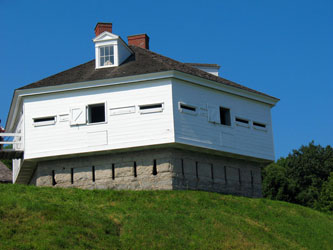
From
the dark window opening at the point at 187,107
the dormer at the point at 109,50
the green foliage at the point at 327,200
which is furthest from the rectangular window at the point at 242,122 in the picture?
the green foliage at the point at 327,200

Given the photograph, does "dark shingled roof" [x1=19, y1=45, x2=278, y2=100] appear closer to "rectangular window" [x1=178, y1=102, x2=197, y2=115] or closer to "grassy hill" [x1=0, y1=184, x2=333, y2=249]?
"rectangular window" [x1=178, y1=102, x2=197, y2=115]

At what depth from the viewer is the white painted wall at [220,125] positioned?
28.3 metres

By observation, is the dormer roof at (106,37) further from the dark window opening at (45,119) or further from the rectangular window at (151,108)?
the dark window opening at (45,119)

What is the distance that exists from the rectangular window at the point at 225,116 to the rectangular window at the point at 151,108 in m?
4.03

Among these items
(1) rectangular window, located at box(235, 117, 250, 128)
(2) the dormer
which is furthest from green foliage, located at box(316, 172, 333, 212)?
(2) the dormer

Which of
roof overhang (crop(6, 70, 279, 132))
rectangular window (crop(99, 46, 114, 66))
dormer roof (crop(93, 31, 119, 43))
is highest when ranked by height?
dormer roof (crop(93, 31, 119, 43))

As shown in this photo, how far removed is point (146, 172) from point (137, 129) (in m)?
2.13

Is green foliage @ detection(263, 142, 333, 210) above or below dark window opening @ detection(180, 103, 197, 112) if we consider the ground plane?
above

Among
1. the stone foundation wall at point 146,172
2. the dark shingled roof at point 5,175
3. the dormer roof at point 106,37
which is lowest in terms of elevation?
the stone foundation wall at point 146,172

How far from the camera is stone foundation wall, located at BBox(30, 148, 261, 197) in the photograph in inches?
1091

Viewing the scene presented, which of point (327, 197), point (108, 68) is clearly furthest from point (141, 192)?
point (327, 197)

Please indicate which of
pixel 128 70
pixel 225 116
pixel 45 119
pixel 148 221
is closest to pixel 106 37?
pixel 128 70

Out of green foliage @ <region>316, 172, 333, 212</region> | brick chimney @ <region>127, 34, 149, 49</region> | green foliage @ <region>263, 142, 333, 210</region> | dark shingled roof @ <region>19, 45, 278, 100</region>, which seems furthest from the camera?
green foliage @ <region>263, 142, 333, 210</region>

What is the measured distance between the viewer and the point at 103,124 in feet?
93.8
